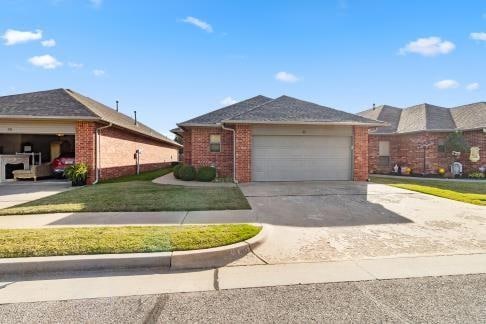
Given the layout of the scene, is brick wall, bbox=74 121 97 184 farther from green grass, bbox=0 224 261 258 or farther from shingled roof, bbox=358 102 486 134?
shingled roof, bbox=358 102 486 134

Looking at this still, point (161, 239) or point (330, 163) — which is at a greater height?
point (330, 163)

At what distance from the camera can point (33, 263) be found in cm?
380

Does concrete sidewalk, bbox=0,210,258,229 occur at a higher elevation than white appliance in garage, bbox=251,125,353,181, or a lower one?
lower

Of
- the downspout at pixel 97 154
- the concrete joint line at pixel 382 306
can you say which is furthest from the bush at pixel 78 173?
the concrete joint line at pixel 382 306

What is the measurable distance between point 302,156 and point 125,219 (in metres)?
9.24

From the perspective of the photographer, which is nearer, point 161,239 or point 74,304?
point 74,304

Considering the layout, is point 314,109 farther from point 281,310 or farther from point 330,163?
point 281,310

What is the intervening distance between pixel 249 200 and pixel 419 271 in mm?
5285

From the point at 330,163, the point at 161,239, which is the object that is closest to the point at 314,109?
the point at 330,163

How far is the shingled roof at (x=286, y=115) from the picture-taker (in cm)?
1251

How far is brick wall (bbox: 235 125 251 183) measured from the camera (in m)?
12.9

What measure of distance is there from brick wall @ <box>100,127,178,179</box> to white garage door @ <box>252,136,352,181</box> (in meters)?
7.23

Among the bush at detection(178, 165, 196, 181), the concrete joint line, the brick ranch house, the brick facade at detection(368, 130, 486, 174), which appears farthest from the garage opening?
the brick facade at detection(368, 130, 486, 174)

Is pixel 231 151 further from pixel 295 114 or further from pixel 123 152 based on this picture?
pixel 123 152
